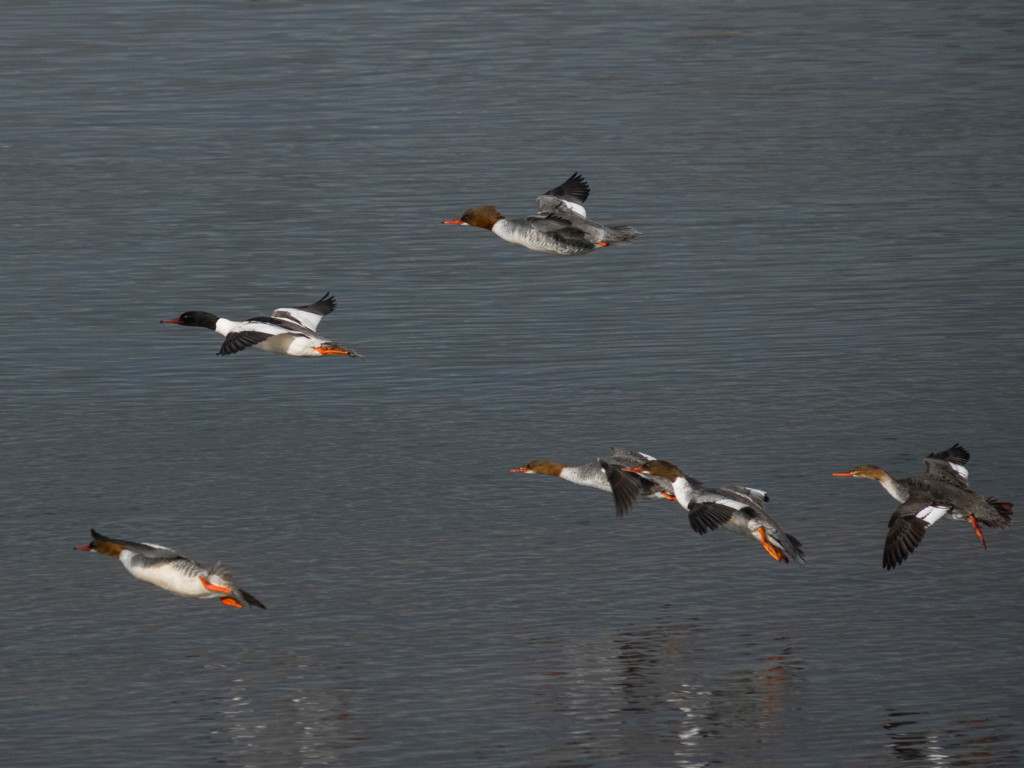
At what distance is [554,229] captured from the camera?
20219mm

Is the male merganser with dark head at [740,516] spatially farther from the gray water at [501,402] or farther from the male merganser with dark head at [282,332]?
the male merganser with dark head at [282,332]

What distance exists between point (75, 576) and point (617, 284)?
39.8ft

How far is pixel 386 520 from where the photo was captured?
18094 mm

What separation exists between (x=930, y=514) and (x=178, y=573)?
6.23 metres

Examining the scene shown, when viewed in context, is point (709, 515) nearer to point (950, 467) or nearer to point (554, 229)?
point (950, 467)

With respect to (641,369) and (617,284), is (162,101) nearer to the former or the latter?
(617,284)

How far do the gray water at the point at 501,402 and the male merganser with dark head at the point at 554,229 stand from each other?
6.72 ft

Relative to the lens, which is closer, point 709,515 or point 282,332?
point 709,515

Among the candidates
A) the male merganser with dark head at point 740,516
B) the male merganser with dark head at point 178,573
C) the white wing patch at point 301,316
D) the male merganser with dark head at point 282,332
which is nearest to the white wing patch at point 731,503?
the male merganser with dark head at point 740,516

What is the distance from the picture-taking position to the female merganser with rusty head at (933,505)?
1535cm

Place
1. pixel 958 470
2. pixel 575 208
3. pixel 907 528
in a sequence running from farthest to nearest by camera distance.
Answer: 1. pixel 575 208
2. pixel 958 470
3. pixel 907 528

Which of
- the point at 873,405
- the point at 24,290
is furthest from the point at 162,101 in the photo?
the point at 873,405

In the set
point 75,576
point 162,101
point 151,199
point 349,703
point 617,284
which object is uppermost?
point 162,101

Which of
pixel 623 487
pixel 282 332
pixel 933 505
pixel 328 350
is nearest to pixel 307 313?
pixel 282 332
